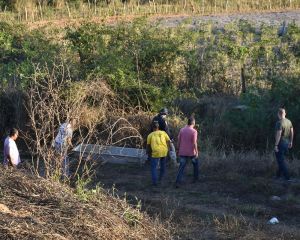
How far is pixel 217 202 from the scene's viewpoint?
12664mm

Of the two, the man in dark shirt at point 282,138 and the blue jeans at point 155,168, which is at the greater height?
the man in dark shirt at point 282,138

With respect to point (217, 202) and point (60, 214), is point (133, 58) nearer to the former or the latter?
point (217, 202)

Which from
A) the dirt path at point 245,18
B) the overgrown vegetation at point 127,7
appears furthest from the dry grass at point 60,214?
the overgrown vegetation at point 127,7

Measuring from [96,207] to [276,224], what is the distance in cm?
409

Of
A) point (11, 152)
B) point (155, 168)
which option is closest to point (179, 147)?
Answer: point (155, 168)

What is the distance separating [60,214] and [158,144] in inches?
227

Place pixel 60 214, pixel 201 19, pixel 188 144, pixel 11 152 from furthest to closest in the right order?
1. pixel 201 19
2. pixel 188 144
3. pixel 11 152
4. pixel 60 214

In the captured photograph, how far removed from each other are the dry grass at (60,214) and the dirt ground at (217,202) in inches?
61.8

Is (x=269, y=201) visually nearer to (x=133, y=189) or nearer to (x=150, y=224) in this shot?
(x=133, y=189)

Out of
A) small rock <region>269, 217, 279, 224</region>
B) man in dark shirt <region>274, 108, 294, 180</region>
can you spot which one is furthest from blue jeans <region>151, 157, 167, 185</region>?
small rock <region>269, 217, 279, 224</region>

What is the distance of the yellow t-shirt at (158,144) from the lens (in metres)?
13.6

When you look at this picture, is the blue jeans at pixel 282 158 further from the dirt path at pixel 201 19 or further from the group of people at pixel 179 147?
the dirt path at pixel 201 19

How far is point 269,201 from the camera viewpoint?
12617 mm

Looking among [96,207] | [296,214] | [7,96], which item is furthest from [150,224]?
[7,96]
